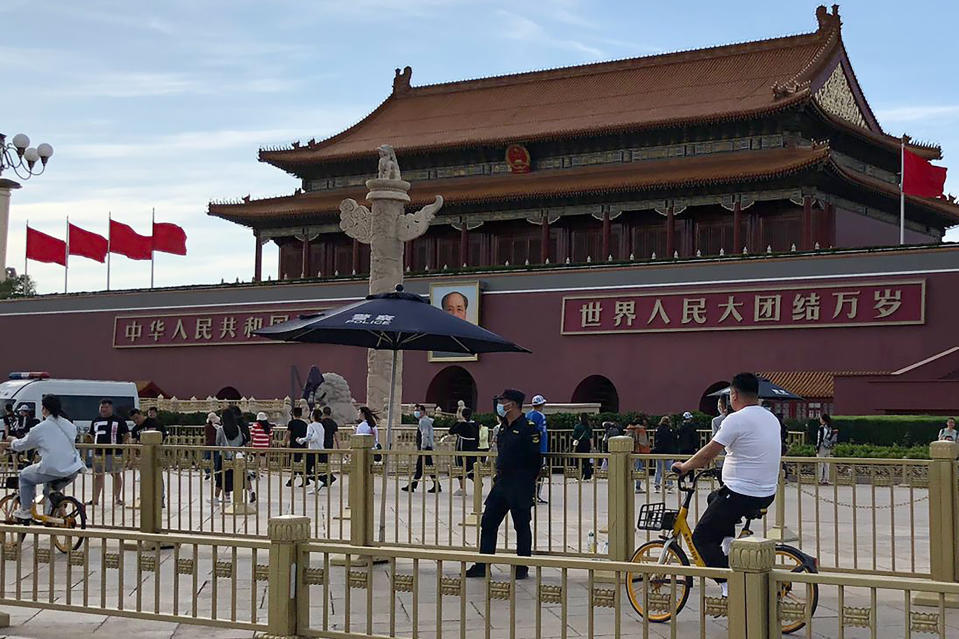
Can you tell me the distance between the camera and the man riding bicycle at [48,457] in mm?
10289

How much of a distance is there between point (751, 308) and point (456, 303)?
778 centimetres

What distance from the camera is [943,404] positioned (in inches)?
896

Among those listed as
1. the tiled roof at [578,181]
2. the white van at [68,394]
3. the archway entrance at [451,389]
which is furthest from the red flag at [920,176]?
the white van at [68,394]

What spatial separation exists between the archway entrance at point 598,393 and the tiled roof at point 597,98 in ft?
22.7

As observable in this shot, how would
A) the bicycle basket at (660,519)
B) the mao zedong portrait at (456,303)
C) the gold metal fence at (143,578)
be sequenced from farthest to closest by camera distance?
the mao zedong portrait at (456,303), the bicycle basket at (660,519), the gold metal fence at (143,578)

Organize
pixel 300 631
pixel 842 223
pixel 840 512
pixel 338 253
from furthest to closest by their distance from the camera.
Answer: pixel 338 253
pixel 842 223
pixel 840 512
pixel 300 631

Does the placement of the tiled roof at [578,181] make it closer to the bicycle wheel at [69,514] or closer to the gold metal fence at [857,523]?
the gold metal fence at [857,523]

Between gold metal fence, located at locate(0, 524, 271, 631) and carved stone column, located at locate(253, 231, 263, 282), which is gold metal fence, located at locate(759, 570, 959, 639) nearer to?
gold metal fence, located at locate(0, 524, 271, 631)

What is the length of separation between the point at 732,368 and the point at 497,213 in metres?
10.1

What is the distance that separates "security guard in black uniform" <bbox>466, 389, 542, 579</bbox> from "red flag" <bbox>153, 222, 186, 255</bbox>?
30.0m

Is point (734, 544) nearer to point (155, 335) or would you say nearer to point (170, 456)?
point (170, 456)

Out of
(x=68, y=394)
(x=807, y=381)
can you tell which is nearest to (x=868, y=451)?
(x=807, y=381)

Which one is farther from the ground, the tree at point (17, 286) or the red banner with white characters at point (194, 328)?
the tree at point (17, 286)

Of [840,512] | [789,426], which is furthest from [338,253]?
[840,512]
